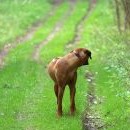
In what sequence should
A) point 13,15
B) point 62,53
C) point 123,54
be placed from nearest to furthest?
point 123,54 → point 62,53 → point 13,15

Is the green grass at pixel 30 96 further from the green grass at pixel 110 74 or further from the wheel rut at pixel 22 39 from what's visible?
the green grass at pixel 110 74

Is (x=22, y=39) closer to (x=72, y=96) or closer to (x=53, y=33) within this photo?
(x=53, y=33)

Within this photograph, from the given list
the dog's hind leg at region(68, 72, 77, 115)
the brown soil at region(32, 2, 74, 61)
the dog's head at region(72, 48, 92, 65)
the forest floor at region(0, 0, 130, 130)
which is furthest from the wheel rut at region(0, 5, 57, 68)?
the dog's head at region(72, 48, 92, 65)

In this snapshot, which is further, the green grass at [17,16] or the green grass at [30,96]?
the green grass at [17,16]

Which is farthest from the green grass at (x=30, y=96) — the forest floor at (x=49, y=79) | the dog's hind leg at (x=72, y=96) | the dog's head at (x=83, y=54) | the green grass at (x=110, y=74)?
the dog's head at (x=83, y=54)

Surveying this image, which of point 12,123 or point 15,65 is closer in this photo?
point 12,123

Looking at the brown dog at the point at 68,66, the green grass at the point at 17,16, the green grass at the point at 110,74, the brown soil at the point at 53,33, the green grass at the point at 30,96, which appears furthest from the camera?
the green grass at the point at 17,16

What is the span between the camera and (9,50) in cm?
3159

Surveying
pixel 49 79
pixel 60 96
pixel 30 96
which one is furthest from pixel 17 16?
Result: pixel 60 96

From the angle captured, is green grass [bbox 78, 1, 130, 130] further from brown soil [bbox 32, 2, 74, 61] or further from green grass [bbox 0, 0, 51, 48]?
green grass [bbox 0, 0, 51, 48]

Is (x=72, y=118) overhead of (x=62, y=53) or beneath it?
overhead

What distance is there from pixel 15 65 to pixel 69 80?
427 inches

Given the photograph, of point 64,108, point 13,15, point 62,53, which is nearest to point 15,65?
point 62,53

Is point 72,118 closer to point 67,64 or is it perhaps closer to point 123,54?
point 67,64
